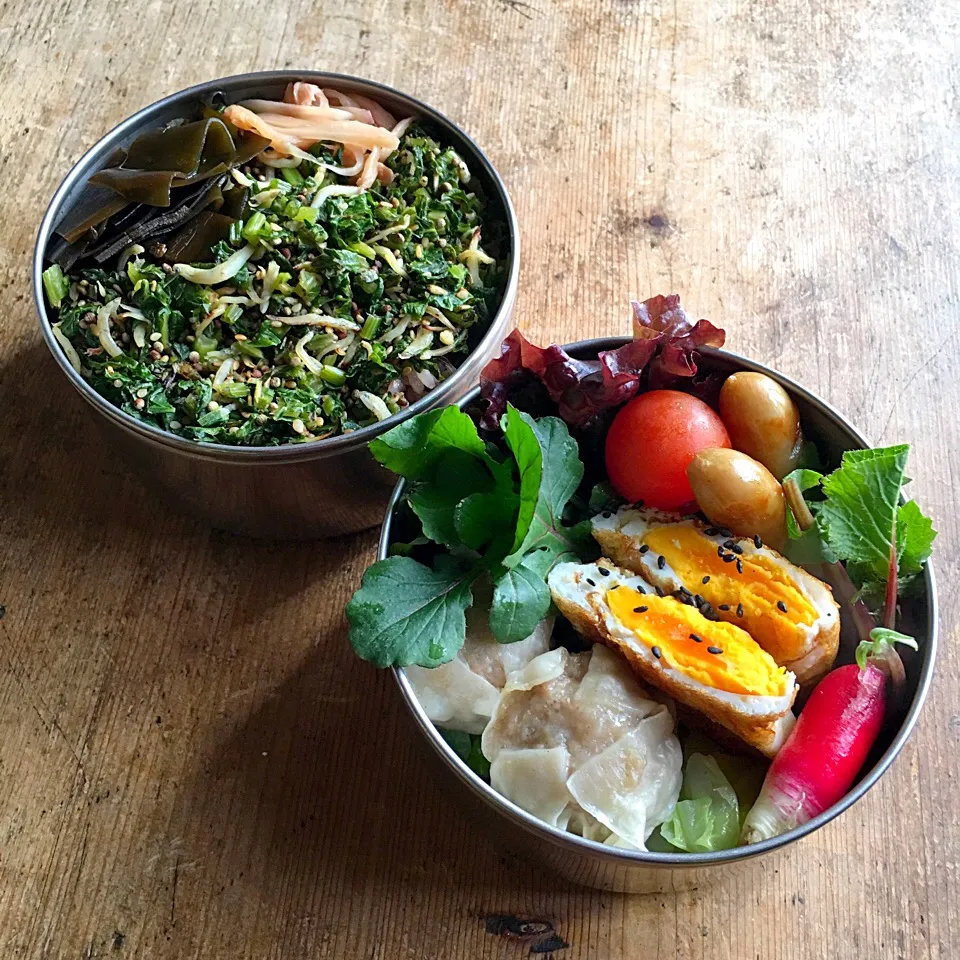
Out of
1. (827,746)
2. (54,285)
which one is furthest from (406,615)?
(54,285)

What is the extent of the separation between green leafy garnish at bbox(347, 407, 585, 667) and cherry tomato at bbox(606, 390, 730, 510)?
68 mm

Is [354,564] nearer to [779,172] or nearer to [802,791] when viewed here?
[802,791]

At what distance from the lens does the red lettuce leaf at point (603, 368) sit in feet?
3.76

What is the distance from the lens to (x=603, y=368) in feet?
3.74

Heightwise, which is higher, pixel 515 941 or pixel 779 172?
pixel 779 172

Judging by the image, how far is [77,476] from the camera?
1426 mm

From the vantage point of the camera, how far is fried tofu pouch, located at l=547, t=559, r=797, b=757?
1.00m

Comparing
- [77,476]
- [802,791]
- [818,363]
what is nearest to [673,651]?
[802,791]

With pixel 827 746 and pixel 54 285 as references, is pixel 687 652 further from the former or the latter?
pixel 54 285

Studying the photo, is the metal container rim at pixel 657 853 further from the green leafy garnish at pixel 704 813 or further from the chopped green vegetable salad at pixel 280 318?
the chopped green vegetable salad at pixel 280 318

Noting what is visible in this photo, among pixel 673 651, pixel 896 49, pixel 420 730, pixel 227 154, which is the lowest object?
pixel 420 730

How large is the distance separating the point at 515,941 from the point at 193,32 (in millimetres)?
1566

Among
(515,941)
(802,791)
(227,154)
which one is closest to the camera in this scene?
(802,791)

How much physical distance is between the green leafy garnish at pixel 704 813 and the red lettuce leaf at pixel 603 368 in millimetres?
413
